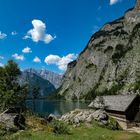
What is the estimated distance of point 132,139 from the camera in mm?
34000

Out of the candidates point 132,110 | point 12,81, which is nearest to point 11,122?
point 132,110

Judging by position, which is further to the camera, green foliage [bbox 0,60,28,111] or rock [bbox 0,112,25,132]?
green foliage [bbox 0,60,28,111]

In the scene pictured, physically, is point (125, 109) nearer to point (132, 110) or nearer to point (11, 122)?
point (132, 110)

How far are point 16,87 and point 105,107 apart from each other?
111 ft

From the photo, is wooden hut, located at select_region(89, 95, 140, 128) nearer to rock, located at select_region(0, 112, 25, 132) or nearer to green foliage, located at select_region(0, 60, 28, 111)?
rock, located at select_region(0, 112, 25, 132)

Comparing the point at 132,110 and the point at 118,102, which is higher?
the point at 118,102

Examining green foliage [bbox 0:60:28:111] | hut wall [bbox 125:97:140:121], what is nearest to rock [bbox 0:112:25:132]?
hut wall [bbox 125:97:140:121]

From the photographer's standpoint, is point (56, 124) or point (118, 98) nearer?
point (56, 124)

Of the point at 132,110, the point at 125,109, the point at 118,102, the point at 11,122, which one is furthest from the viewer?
the point at 118,102

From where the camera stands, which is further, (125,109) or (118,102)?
(118,102)

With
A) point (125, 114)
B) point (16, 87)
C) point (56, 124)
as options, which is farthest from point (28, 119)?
point (16, 87)

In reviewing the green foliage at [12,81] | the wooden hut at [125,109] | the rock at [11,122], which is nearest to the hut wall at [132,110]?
the wooden hut at [125,109]

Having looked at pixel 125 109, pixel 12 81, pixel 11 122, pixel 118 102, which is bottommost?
pixel 11 122

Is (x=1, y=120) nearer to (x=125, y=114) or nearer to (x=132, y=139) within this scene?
(x=132, y=139)
